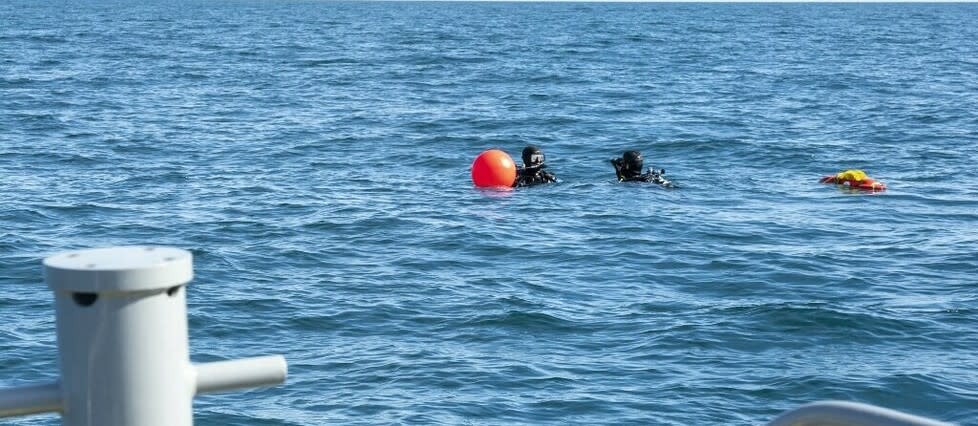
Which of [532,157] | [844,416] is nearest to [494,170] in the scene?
[532,157]

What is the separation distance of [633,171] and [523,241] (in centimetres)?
490

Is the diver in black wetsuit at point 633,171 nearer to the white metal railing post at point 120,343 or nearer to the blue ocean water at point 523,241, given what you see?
the blue ocean water at point 523,241

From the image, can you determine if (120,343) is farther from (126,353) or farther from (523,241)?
(523,241)

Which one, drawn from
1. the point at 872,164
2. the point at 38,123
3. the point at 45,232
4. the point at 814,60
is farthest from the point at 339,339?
the point at 814,60

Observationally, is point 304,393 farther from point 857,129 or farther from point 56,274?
point 857,129

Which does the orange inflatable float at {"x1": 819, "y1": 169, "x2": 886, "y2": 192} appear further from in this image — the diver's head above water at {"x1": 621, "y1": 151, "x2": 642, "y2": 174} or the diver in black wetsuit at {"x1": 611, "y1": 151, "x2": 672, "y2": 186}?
the diver's head above water at {"x1": 621, "y1": 151, "x2": 642, "y2": 174}

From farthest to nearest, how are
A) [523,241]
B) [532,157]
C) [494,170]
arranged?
[532,157] → [494,170] → [523,241]

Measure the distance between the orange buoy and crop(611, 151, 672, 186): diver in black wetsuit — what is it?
1638 mm

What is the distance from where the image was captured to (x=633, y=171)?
21172 mm

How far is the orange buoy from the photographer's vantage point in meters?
20.3

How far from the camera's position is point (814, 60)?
54.9 metres

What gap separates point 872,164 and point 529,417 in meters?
15.5

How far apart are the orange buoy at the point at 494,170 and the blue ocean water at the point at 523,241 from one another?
33 centimetres

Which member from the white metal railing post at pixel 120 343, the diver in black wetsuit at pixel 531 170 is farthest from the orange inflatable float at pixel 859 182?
the white metal railing post at pixel 120 343
